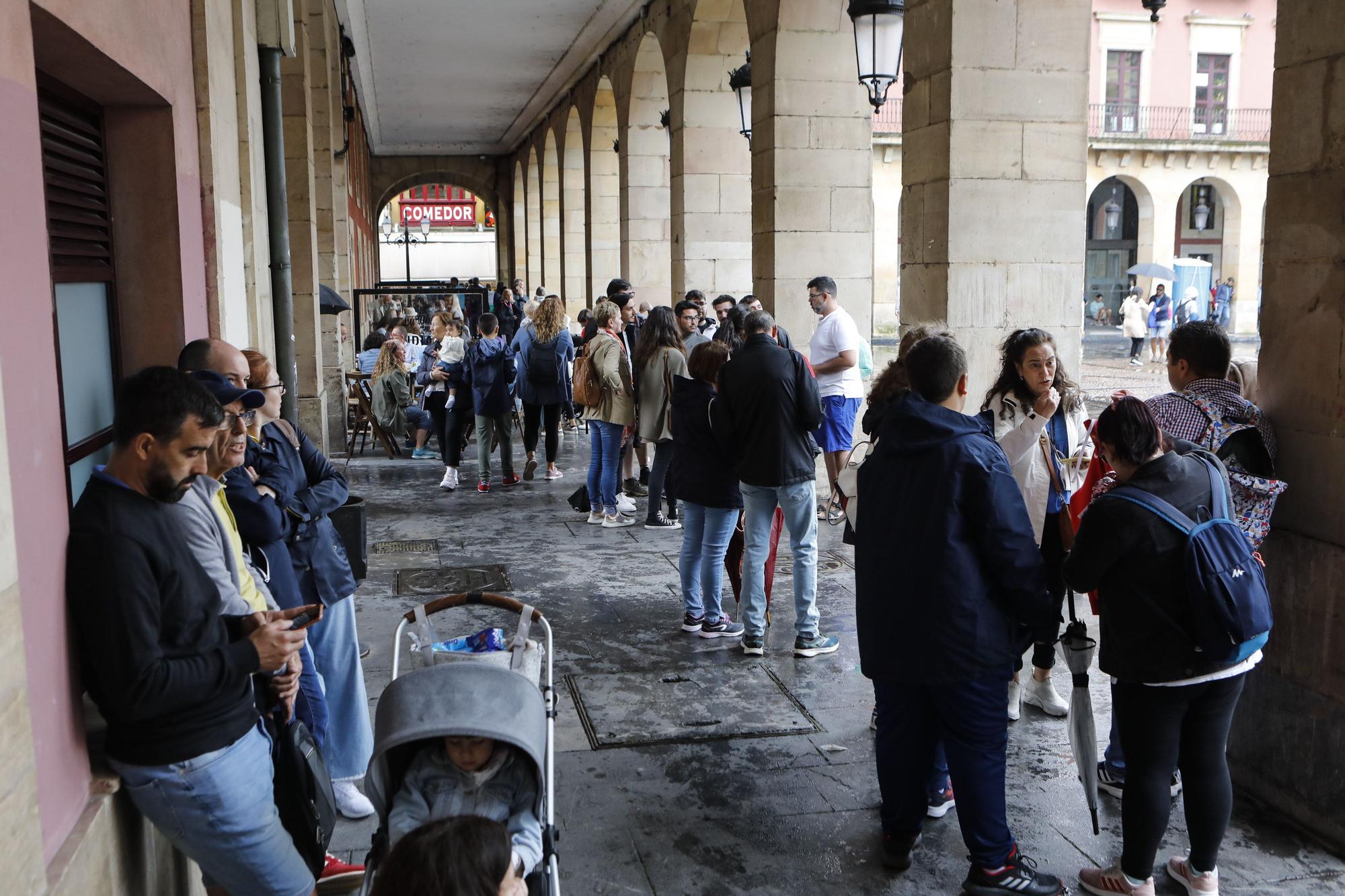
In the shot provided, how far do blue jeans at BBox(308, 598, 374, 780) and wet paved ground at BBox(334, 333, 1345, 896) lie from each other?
0.71 feet

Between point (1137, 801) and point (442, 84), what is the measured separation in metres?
20.3

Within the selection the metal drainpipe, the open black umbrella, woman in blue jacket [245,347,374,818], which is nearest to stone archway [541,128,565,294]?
the open black umbrella

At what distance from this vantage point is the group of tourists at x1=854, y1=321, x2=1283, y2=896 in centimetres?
331

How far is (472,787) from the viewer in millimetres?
2760

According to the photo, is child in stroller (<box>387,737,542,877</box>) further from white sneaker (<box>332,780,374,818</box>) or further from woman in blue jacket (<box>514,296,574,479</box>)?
woman in blue jacket (<box>514,296,574,479</box>)

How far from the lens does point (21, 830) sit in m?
2.20

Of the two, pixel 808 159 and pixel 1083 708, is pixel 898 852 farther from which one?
pixel 808 159

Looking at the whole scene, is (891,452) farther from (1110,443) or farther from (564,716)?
(564,716)

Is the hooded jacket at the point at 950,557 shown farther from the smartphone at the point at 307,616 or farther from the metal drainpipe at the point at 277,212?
the metal drainpipe at the point at 277,212

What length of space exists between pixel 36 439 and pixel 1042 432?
3.27 meters

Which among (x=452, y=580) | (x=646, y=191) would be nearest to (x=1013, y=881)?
(x=452, y=580)

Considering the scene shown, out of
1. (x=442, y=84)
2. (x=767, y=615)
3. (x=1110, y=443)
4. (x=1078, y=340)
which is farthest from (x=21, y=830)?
(x=442, y=84)

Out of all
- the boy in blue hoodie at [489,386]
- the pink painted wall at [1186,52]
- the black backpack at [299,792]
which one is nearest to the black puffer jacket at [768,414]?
the black backpack at [299,792]

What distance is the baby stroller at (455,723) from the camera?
269 centimetres
